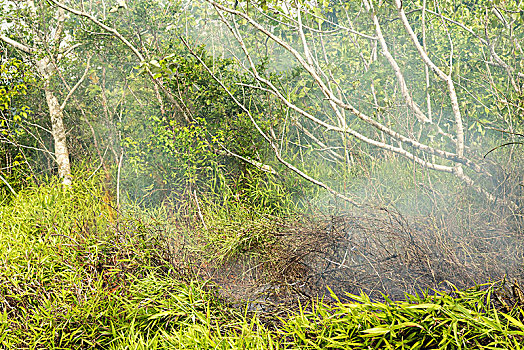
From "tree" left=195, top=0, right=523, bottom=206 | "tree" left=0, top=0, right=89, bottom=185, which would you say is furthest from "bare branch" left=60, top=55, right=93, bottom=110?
"tree" left=195, top=0, right=523, bottom=206

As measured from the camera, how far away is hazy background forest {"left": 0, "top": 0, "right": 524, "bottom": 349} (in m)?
2.52

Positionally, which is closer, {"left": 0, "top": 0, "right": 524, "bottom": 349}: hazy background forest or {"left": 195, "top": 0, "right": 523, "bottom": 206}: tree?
{"left": 0, "top": 0, "right": 524, "bottom": 349}: hazy background forest

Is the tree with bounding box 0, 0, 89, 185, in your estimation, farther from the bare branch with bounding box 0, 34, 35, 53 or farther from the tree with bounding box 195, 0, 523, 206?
the tree with bounding box 195, 0, 523, 206

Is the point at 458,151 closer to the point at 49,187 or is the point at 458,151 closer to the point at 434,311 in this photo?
the point at 434,311

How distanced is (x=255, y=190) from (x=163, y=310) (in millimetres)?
1716

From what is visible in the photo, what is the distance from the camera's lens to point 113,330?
2488 millimetres

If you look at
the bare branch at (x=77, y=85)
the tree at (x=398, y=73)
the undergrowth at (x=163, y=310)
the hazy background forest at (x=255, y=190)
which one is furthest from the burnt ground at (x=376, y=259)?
the bare branch at (x=77, y=85)

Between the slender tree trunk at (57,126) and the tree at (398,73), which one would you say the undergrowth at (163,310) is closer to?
the tree at (398,73)

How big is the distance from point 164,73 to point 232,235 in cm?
145

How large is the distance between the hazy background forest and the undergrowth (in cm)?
2

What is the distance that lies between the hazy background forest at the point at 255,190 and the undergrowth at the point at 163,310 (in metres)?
0.02

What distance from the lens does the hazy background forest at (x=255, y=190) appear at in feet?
8.27

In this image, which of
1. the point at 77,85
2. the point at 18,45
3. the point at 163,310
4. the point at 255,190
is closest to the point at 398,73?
the point at 255,190

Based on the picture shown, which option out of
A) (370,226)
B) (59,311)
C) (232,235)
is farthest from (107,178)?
(370,226)
